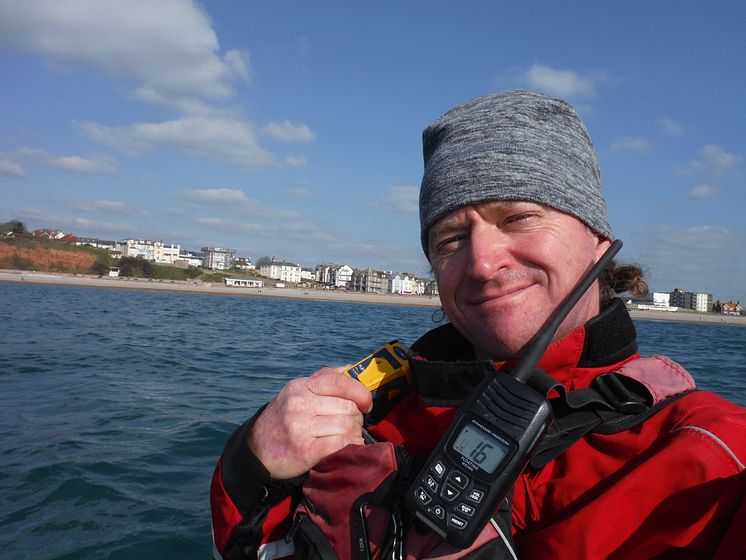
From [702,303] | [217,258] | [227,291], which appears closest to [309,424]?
[227,291]

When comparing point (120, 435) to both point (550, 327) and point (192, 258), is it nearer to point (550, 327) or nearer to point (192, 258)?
point (550, 327)

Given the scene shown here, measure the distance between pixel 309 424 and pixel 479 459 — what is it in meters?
0.65

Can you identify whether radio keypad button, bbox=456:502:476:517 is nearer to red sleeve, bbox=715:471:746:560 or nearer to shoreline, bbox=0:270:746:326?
red sleeve, bbox=715:471:746:560

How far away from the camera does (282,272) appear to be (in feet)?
458

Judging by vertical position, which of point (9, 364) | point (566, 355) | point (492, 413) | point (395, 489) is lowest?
point (9, 364)

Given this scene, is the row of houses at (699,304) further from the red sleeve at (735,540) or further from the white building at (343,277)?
the red sleeve at (735,540)

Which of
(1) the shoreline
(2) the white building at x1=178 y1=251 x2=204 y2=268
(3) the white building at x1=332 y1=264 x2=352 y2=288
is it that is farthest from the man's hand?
(2) the white building at x1=178 y1=251 x2=204 y2=268

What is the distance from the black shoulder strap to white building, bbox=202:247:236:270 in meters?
149

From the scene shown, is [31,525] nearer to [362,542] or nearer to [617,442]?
[362,542]

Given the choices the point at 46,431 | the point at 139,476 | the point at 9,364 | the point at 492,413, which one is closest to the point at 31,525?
the point at 139,476

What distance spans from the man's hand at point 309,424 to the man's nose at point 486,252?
1.69 ft

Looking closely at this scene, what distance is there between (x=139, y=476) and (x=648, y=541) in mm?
4314

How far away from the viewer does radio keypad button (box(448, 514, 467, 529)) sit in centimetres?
114

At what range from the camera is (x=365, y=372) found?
1979mm
